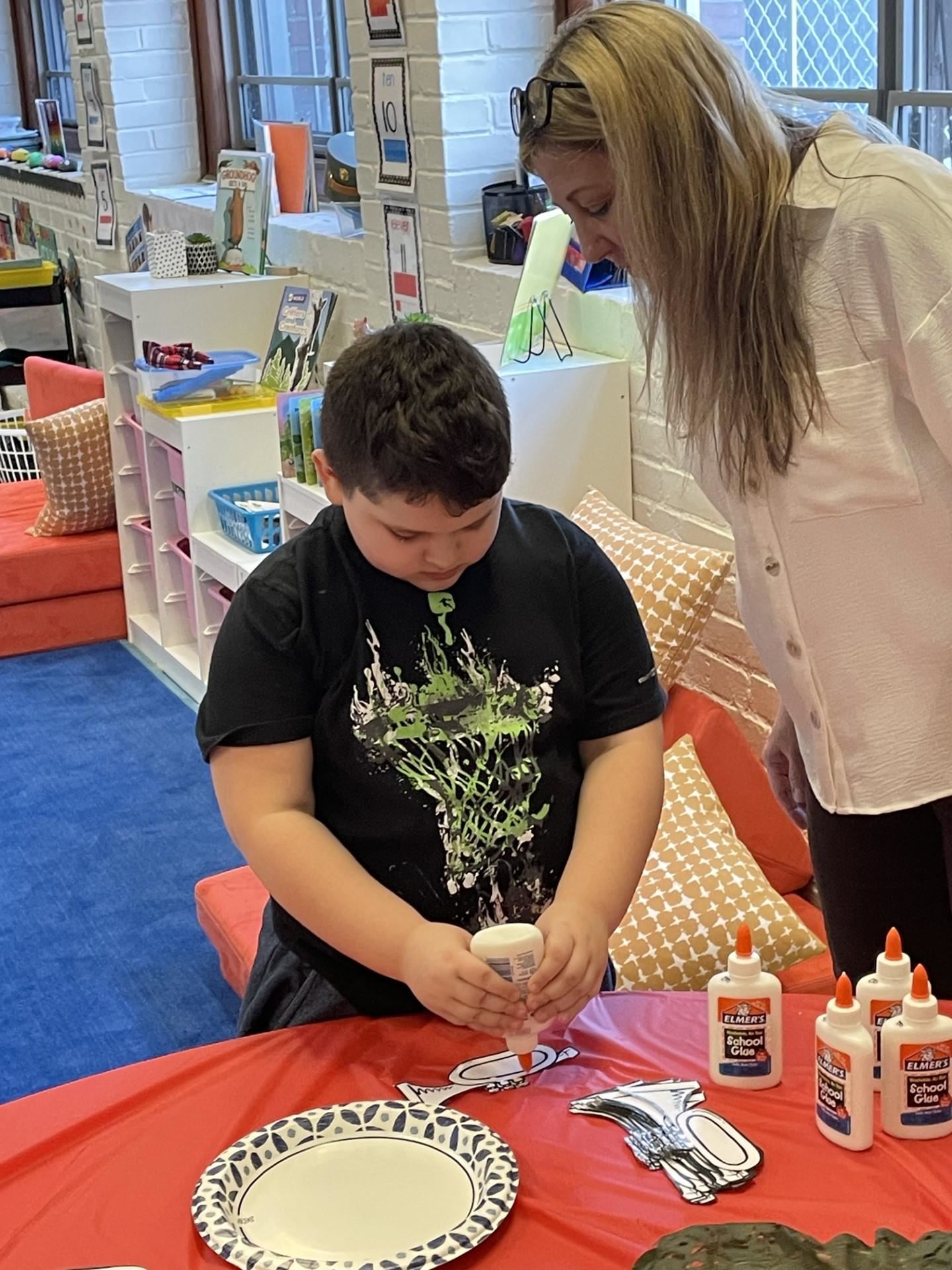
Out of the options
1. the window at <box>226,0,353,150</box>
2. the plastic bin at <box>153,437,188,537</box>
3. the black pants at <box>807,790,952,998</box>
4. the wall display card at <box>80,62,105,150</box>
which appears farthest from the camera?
the wall display card at <box>80,62,105,150</box>

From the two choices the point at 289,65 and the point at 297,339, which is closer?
the point at 297,339

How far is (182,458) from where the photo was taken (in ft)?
13.3

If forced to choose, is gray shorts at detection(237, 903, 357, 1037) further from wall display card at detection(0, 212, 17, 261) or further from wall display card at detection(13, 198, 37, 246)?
wall display card at detection(0, 212, 17, 261)

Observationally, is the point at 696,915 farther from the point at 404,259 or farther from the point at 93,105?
the point at 93,105

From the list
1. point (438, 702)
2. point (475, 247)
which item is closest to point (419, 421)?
point (438, 702)

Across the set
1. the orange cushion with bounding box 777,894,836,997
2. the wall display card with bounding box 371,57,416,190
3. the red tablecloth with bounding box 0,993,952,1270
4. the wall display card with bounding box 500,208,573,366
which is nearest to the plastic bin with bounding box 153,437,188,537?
the wall display card with bounding box 371,57,416,190

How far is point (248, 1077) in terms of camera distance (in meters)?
1.25

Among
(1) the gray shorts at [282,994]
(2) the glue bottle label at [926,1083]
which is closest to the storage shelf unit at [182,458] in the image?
(1) the gray shorts at [282,994]

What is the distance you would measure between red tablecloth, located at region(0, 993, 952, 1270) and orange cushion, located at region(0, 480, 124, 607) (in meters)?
3.64

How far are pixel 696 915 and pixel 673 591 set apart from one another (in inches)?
21.3

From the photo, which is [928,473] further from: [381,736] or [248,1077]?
Result: [248,1077]

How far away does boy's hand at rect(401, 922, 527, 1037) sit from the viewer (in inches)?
45.7

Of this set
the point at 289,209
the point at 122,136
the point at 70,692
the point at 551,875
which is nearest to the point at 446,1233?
the point at 551,875

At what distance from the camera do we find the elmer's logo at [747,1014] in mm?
1193
